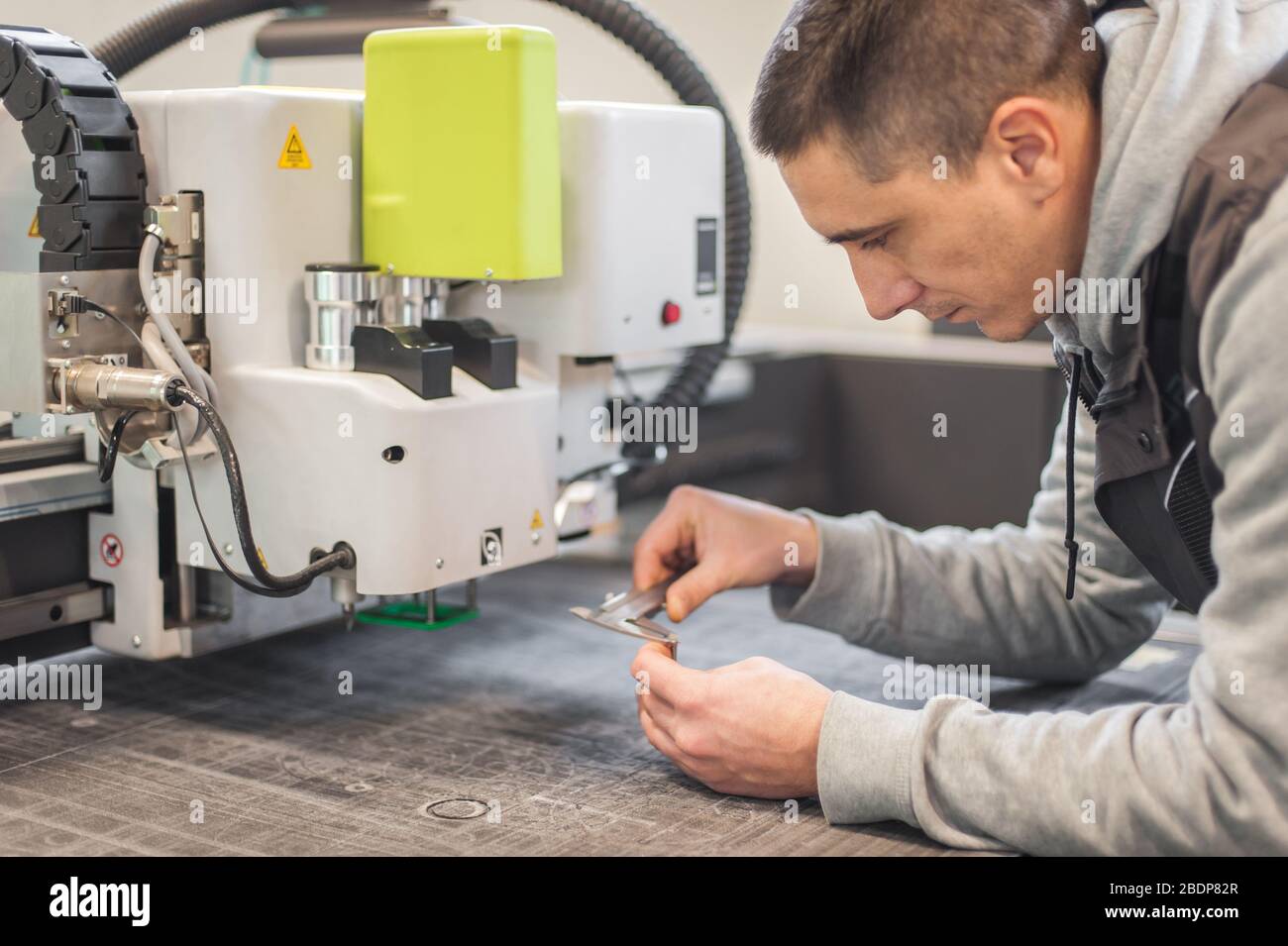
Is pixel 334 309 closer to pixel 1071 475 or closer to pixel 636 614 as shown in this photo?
pixel 636 614

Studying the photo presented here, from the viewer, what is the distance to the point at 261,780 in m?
1.09

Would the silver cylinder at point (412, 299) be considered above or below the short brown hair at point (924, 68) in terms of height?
below

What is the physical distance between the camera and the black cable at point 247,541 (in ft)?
3.61

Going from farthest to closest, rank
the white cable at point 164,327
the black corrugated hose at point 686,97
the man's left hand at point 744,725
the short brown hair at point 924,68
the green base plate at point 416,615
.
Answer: the black corrugated hose at point 686,97
the green base plate at point 416,615
the white cable at point 164,327
the man's left hand at point 744,725
the short brown hair at point 924,68

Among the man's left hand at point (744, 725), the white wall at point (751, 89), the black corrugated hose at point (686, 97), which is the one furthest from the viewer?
the white wall at point (751, 89)

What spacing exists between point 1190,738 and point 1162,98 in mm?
396

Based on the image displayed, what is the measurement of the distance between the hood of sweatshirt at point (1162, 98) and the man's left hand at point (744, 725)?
1.22 feet

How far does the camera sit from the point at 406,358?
3.61ft

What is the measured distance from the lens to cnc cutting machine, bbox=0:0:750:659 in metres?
1.10

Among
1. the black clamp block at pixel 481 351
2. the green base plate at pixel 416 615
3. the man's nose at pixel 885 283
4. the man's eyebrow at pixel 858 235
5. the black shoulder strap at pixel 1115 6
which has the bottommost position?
the green base plate at pixel 416 615

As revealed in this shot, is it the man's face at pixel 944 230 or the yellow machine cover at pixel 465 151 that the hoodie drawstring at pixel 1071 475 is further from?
the yellow machine cover at pixel 465 151

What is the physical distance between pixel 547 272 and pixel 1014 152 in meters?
0.39

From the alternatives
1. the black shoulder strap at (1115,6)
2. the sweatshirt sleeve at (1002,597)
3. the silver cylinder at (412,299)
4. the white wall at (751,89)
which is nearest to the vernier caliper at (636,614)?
the sweatshirt sleeve at (1002,597)
